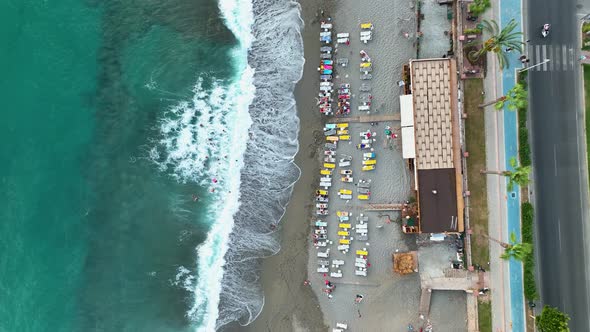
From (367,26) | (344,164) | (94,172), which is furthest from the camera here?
(94,172)

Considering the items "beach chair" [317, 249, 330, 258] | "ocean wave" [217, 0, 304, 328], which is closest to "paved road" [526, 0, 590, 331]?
"beach chair" [317, 249, 330, 258]

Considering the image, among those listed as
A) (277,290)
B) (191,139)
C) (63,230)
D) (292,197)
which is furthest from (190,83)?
(277,290)

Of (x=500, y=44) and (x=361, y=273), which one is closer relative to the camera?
(x=500, y=44)

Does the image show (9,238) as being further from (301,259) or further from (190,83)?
(301,259)

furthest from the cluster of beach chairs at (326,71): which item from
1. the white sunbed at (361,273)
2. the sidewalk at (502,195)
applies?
the white sunbed at (361,273)

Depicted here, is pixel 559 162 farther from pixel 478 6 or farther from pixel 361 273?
pixel 361 273

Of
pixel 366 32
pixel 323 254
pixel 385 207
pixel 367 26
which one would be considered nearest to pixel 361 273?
pixel 323 254

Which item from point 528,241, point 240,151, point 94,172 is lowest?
point 528,241
